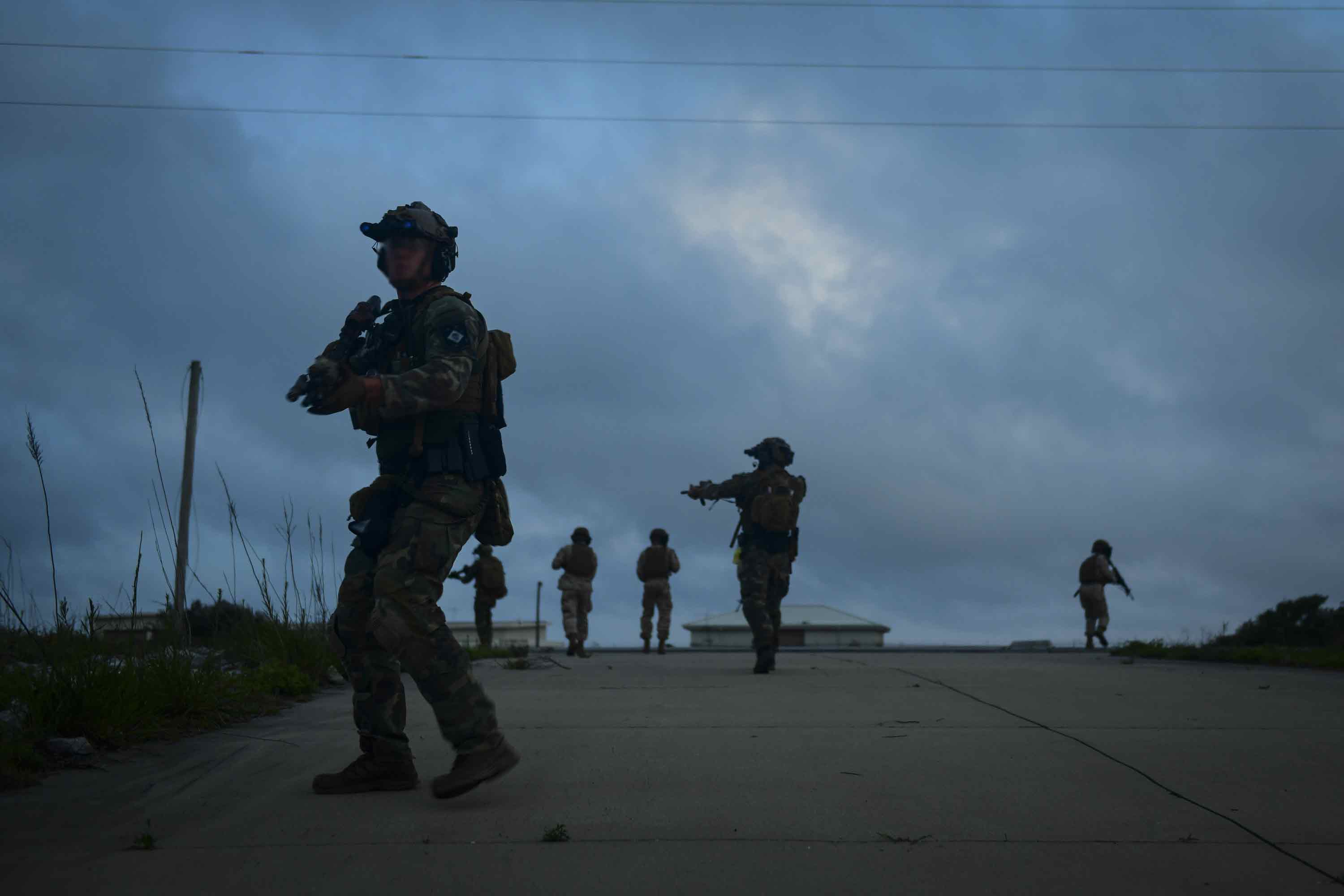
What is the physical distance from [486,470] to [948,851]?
76.4 inches

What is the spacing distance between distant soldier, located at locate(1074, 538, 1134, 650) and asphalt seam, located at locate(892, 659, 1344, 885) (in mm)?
13065

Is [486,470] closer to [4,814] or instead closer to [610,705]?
[4,814]

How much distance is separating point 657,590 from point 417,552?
46.5 ft

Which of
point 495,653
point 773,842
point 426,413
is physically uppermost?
point 426,413

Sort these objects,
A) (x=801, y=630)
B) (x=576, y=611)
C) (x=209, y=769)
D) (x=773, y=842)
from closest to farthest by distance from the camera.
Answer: (x=773, y=842) → (x=209, y=769) → (x=576, y=611) → (x=801, y=630)

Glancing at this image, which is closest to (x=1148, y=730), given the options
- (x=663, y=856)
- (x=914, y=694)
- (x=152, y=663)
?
(x=914, y=694)

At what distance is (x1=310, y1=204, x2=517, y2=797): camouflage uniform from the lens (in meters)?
3.83

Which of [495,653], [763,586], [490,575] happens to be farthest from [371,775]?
[490,575]

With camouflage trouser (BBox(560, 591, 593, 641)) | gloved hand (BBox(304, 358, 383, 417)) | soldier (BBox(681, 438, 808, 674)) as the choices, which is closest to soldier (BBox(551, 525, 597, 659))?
camouflage trouser (BBox(560, 591, 593, 641))

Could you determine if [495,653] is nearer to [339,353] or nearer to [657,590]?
[657,590]

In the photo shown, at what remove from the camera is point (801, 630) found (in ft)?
105

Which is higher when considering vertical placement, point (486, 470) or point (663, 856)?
point (486, 470)

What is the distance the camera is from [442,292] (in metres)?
4.27

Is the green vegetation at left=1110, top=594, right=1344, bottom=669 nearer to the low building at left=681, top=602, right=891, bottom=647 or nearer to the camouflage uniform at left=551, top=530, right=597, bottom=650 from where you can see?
the camouflage uniform at left=551, top=530, right=597, bottom=650
